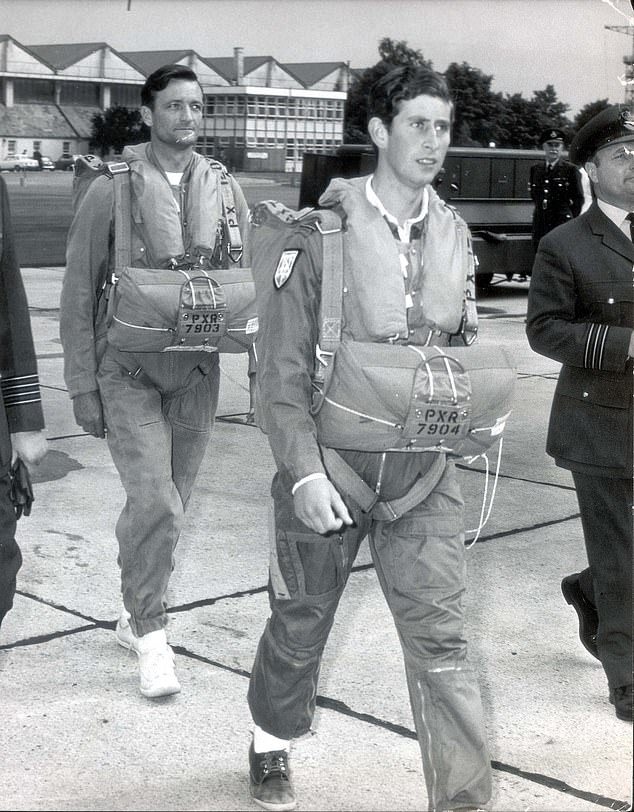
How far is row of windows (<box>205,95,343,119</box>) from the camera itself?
61.4 feet

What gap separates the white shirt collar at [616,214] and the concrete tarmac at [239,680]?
1.57m

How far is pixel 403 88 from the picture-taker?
9.53 feet

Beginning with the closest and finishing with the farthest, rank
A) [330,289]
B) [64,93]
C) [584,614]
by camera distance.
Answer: [330,289] < [584,614] < [64,93]

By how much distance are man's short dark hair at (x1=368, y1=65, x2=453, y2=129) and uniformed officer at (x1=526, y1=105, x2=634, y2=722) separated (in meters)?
1.00

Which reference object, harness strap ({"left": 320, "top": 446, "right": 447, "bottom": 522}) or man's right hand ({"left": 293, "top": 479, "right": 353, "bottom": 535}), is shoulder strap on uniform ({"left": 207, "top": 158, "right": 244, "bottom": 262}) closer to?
harness strap ({"left": 320, "top": 446, "right": 447, "bottom": 522})

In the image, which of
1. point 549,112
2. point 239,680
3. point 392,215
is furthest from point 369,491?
point 549,112

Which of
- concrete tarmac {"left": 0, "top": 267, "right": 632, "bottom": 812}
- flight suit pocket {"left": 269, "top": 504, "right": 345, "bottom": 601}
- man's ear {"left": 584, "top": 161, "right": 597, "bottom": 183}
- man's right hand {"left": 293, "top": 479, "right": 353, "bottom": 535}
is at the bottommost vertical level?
concrete tarmac {"left": 0, "top": 267, "right": 632, "bottom": 812}

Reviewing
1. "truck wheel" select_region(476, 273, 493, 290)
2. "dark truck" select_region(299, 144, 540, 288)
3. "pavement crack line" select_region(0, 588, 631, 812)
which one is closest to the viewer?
"pavement crack line" select_region(0, 588, 631, 812)

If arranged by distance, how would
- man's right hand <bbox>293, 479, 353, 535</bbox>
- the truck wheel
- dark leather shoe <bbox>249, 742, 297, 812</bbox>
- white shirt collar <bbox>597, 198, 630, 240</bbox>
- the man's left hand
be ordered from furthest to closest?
the truck wheel, white shirt collar <bbox>597, 198, 630, 240</bbox>, dark leather shoe <bbox>249, 742, 297, 812</bbox>, the man's left hand, man's right hand <bbox>293, 479, 353, 535</bbox>

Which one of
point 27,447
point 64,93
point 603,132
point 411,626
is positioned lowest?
point 411,626

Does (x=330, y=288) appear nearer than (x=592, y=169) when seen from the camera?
Yes

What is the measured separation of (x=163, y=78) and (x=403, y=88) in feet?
4.80

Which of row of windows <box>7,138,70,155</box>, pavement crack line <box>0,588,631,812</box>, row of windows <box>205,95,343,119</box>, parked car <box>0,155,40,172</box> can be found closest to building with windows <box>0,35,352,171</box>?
row of windows <box>205,95,343,119</box>

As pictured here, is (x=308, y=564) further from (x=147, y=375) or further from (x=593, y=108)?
(x=593, y=108)
